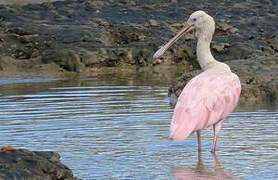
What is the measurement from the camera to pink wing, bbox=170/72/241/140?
9.19 m

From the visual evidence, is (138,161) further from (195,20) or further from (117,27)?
(117,27)

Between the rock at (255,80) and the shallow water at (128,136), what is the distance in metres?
0.55

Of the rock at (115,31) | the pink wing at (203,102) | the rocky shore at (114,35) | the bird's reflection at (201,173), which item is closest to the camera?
the bird's reflection at (201,173)

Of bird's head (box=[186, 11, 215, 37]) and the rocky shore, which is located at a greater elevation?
bird's head (box=[186, 11, 215, 37])

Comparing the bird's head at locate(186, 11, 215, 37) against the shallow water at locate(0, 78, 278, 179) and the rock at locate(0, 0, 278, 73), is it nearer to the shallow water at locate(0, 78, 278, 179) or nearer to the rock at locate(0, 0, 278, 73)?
the shallow water at locate(0, 78, 278, 179)

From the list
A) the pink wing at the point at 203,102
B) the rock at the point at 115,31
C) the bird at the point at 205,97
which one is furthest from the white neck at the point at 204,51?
the rock at the point at 115,31

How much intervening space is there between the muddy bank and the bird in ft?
34.3

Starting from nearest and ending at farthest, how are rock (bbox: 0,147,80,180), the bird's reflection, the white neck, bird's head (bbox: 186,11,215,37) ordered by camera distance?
1. rock (bbox: 0,147,80,180)
2. the bird's reflection
3. the white neck
4. bird's head (bbox: 186,11,215,37)

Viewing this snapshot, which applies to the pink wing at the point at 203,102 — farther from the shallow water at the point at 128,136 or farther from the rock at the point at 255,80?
the rock at the point at 255,80

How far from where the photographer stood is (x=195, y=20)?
11023 mm

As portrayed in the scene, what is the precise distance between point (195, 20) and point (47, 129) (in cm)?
275

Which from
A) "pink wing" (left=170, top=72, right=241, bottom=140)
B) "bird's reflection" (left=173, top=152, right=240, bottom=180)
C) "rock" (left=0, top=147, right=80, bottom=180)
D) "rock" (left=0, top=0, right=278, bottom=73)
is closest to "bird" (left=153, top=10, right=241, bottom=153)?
"pink wing" (left=170, top=72, right=241, bottom=140)

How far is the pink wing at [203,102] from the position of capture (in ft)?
30.1

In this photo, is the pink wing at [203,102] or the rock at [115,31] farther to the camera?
the rock at [115,31]
